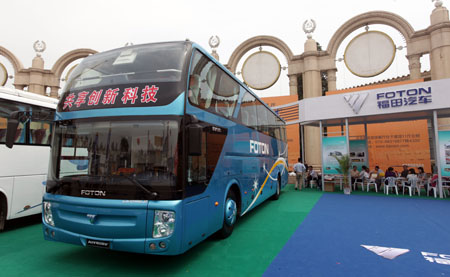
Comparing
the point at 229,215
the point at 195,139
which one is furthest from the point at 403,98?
the point at 195,139

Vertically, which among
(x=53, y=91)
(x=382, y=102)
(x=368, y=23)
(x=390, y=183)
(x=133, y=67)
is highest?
(x=368, y=23)

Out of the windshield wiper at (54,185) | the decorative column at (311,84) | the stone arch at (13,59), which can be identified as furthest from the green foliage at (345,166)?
the stone arch at (13,59)

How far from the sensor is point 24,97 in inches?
251

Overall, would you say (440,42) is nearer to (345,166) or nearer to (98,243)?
(345,166)

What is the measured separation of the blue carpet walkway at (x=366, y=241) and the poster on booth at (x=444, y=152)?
205 centimetres

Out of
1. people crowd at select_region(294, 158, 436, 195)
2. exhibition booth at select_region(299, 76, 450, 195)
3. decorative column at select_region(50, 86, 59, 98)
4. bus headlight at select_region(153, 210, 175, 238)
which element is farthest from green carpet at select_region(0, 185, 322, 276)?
decorative column at select_region(50, 86, 59, 98)

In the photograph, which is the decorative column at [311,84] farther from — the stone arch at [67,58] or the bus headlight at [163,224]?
the stone arch at [67,58]

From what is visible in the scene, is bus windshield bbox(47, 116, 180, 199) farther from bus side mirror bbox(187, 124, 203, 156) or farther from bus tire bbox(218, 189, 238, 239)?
bus tire bbox(218, 189, 238, 239)

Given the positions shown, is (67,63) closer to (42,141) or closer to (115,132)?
(42,141)

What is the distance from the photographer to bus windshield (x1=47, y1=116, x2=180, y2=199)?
3615 millimetres

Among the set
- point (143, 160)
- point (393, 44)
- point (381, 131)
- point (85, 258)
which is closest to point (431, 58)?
point (393, 44)

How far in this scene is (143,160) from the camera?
3.68 meters

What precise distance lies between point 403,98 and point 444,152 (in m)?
2.70

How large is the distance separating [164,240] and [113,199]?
3.00ft
